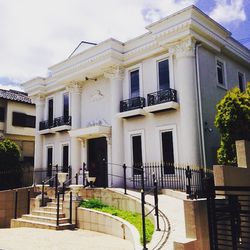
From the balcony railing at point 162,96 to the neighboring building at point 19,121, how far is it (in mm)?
15344

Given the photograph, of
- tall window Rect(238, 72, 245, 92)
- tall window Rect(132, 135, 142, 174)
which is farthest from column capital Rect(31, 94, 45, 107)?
tall window Rect(238, 72, 245, 92)

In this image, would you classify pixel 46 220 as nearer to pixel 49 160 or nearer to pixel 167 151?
pixel 167 151

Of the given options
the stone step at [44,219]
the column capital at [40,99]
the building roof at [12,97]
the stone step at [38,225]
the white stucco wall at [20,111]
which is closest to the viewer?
the stone step at [38,225]

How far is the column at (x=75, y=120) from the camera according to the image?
18125 millimetres


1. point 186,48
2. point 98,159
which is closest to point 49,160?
point 98,159

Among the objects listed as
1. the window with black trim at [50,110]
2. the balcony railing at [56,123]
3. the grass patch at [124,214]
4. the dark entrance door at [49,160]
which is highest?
the window with black trim at [50,110]

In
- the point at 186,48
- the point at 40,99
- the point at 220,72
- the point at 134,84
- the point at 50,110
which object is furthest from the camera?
the point at 40,99

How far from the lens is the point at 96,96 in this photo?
717 inches

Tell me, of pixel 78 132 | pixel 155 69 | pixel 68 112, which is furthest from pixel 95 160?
pixel 155 69

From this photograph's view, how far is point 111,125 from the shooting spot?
648 inches

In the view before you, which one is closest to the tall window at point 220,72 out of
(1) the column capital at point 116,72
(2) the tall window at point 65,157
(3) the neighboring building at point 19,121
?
(1) the column capital at point 116,72

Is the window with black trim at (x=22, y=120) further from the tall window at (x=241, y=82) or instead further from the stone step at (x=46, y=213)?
the tall window at (x=241, y=82)

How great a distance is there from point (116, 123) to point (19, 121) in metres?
14.5

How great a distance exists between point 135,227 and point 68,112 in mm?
12701
